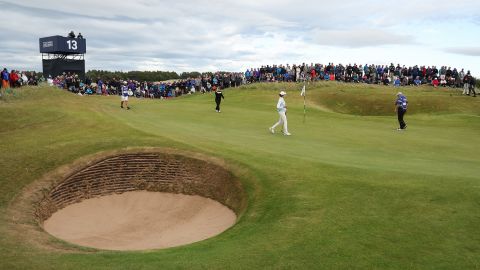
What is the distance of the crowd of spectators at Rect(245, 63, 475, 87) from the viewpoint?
53.2 metres

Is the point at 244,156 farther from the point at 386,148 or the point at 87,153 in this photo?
the point at 386,148

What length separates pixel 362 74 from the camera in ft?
187

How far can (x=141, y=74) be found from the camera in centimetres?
13275

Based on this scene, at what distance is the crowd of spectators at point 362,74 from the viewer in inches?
2093

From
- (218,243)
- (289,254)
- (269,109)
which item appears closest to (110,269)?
(218,243)

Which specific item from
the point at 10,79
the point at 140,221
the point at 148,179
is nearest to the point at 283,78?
the point at 10,79

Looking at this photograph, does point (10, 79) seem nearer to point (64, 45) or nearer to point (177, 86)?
point (177, 86)

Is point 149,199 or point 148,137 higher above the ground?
point 148,137

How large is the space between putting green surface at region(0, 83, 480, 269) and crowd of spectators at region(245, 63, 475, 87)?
2661cm

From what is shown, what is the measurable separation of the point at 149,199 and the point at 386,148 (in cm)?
1184

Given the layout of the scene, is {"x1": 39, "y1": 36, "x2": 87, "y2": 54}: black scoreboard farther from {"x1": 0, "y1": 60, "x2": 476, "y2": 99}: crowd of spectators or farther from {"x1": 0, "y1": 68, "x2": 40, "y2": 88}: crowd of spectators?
{"x1": 0, "y1": 68, "x2": 40, "y2": 88}: crowd of spectators

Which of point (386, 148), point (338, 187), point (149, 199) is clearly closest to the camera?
point (338, 187)

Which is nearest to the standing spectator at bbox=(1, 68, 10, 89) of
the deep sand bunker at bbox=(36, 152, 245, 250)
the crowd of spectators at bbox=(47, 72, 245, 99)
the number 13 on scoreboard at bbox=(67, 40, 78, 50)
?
the crowd of spectators at bbox=(47, 72, 245, 99)

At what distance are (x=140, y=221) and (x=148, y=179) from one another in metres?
3.08
